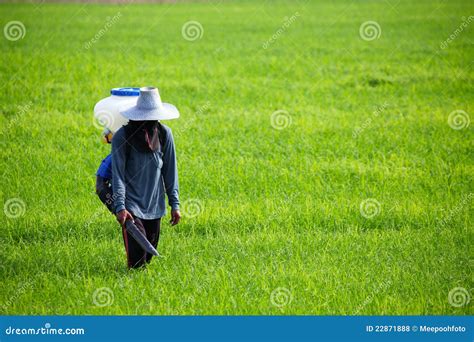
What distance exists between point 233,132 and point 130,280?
4.80m

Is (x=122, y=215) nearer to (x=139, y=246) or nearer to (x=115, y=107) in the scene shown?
(x=139, y=246)

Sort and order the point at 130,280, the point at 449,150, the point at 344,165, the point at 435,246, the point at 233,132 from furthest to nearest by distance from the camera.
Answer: the point at 233,132
the point at 449,150
the point at 344,165
the point at 435,246
the point at 130,280

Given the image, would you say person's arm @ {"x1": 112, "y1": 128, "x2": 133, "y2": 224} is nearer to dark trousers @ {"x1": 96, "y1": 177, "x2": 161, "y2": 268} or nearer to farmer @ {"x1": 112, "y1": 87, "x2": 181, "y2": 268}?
farmer @ {"x1": 112, "y1": 87, "x2": 181, "y2": 268}

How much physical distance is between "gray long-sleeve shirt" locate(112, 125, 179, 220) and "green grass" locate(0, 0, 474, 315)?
1.87 ft

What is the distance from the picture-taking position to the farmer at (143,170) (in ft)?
18.7

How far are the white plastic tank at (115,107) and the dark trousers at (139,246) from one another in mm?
825

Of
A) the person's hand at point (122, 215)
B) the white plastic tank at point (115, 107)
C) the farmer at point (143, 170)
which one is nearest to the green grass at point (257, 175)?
the farmer at point (143, 170)

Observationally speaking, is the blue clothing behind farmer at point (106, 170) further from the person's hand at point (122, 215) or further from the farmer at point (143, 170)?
the person's hand at point (122, 215)

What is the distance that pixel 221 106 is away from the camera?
1182cm

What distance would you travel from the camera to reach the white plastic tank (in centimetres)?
581

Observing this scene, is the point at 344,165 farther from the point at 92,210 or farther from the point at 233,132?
the point at 92,210

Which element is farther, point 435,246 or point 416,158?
point 416,158

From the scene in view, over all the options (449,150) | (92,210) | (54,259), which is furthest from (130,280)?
(449,150)

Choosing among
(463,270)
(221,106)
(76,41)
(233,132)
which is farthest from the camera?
(76,41)
